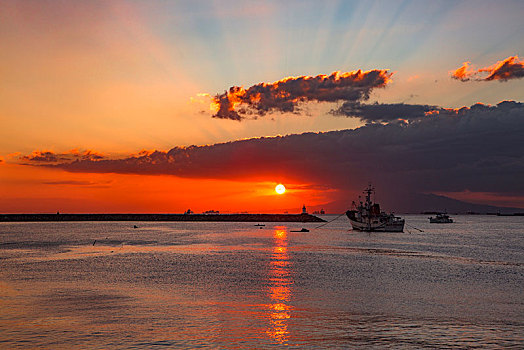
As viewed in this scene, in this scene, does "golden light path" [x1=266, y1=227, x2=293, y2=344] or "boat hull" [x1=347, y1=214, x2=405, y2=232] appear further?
"boat hull" [x1=347, y1=214, x2=405, y2=232]

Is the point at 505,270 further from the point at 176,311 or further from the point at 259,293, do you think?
the point at 176,311

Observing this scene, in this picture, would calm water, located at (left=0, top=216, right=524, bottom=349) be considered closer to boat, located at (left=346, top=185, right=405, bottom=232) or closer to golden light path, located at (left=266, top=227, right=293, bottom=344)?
golden light path, located at (left=266, top=227, right=293, bottom=344)

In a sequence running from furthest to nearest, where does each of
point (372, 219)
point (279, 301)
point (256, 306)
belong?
point (372, 219)
point (279, 301)
point (256, 306)

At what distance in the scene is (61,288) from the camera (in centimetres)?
3912

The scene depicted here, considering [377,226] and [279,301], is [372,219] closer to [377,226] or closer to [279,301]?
[377,226]

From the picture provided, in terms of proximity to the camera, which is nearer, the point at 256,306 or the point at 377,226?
the point at 256,306

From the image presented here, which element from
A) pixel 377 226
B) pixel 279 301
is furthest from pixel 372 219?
pixel 279 301

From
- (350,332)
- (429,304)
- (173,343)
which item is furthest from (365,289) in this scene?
(173,343)

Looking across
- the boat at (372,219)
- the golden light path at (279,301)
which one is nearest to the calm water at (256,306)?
the golden light path at (279,301)

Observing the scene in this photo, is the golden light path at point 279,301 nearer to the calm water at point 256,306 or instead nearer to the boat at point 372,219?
the calm water at point 256,306

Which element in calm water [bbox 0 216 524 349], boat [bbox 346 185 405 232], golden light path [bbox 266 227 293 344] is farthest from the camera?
boat [bbox 346 185 405 232]

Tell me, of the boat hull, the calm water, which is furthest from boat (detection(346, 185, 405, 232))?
the calm water

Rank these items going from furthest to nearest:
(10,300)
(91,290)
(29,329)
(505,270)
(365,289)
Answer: (505,270)
(365,289)
(91,290)
(10,300)
(29,329)

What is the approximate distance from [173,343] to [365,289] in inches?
902
